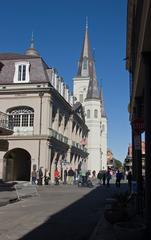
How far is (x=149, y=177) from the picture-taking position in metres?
8.90

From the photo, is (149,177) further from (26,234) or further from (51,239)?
(26,234)

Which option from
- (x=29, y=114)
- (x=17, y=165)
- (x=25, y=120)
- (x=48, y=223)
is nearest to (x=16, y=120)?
(x=25, y=120)

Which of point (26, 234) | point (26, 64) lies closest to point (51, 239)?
point (26, 234)

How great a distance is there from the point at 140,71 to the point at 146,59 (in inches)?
54.4

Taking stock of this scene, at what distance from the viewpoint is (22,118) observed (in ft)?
131

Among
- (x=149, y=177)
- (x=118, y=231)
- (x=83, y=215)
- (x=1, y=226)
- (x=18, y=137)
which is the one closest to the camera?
(x=118, y=231)

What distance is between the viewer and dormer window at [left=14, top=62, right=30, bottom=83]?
4062cm

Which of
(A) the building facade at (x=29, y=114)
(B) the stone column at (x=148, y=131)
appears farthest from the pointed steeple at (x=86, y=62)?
(B) the stone column at (x=148, y=131)

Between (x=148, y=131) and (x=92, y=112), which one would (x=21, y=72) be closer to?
(x=148, y=131)

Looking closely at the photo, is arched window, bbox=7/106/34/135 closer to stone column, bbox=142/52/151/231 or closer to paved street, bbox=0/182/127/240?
paved street, bbox=0/182/127/240

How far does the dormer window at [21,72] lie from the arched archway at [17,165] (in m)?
7.25

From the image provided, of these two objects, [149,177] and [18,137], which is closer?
[149,177]

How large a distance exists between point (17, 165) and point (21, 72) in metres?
10.3

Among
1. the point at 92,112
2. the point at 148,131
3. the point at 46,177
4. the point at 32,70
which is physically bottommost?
the point at 46,177
